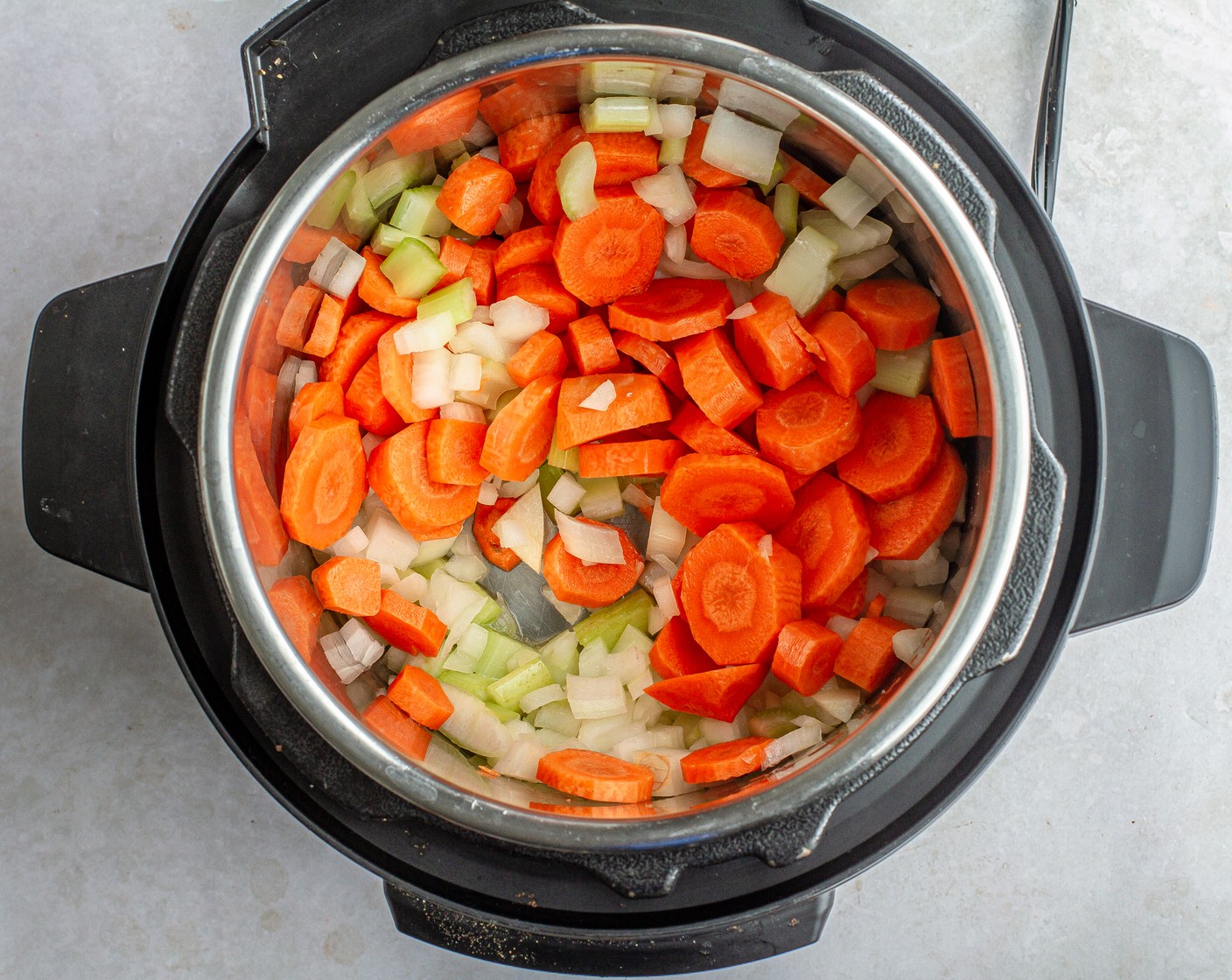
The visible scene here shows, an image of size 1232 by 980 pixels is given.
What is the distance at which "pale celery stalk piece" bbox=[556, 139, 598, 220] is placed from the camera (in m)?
1.15

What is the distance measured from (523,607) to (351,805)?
39 cm

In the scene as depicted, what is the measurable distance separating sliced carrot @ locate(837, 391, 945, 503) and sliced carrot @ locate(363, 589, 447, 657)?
0.59 metres

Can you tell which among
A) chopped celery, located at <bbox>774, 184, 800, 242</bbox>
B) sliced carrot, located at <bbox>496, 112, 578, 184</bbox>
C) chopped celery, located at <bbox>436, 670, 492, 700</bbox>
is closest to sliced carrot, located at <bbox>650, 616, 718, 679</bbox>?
chopped celery, located at <bbox>436, 670, 492, 700</bbox>

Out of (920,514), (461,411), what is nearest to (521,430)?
(461,411)

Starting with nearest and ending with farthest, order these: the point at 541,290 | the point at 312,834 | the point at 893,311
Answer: the point at 893,311
the point at 541,290
the point at 312,834

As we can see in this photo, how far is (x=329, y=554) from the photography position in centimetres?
123

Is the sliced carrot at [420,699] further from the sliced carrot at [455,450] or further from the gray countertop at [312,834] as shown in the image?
the gray countertop at [312,834]

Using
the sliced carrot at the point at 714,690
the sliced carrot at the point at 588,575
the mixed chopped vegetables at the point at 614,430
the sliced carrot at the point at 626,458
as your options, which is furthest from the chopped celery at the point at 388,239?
the sliced carrot at the point at 714,690

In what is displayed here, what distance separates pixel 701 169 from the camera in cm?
117

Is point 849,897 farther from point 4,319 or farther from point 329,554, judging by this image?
point 4,319

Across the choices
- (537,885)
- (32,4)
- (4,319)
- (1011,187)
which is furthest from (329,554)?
A: (32,4)

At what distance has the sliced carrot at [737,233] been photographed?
1181 millimetres

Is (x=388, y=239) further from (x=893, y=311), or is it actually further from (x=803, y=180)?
(x=893, y=311)

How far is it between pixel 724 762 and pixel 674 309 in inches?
23.2
